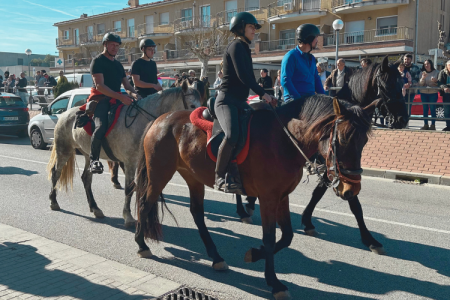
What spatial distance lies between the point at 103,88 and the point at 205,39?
3823cm

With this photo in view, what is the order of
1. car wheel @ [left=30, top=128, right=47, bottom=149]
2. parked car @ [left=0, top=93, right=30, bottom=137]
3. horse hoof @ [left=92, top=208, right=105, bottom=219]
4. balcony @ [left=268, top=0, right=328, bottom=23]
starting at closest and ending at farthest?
horse hoof @ [left=92, top=208, right=105, bottom=219], car wheel @ [left=30, top=128, right=47, bottom=149], parked car @ [left=0, top=93, right=30, bottom=137], balcony @ [left=268, top=0, right=328, bottom=23]

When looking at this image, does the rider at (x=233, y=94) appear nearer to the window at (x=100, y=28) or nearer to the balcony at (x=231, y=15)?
the balcony at (x=231, y=15)

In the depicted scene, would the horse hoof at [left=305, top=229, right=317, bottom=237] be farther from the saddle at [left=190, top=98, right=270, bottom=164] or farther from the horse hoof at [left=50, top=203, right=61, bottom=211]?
the horse hoof at [left=50, top=203, right=61, bottom=211]

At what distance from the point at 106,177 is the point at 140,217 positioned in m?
5.16

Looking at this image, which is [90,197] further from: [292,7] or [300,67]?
[292,7]

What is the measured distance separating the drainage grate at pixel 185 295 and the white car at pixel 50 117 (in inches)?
395

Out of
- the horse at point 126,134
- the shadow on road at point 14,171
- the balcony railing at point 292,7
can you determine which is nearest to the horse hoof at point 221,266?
the horse at point 126,134

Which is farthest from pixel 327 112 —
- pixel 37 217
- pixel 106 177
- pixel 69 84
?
pixel 69 84

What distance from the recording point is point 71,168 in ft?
24.2

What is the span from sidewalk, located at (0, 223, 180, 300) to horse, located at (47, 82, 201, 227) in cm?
143

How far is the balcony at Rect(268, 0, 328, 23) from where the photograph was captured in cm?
3753

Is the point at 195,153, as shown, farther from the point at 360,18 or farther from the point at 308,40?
the point at 360,18

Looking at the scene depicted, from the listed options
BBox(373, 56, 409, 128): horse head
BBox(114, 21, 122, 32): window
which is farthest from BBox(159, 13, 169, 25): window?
BBox(373, 56, 409, 128): horse head

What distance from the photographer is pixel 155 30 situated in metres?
50.6
